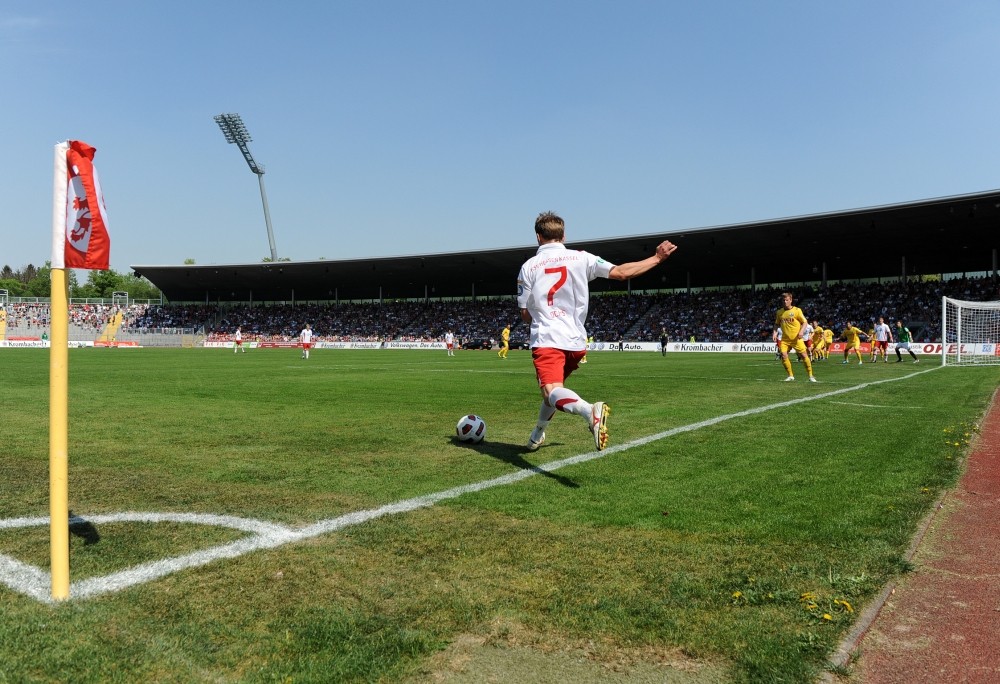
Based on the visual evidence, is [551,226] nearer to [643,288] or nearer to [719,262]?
[719,262]

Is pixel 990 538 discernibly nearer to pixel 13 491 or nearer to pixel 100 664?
pixel 100 664

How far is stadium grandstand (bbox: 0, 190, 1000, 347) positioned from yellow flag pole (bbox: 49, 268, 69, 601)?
4380cm

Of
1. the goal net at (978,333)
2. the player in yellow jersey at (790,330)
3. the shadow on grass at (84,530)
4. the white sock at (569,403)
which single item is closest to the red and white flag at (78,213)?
the shadow on grass at (84,530)

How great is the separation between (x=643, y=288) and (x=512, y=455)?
2493 inches

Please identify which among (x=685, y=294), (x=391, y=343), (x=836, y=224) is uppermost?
(x=836, y=224)

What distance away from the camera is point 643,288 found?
67875mm

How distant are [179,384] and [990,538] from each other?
50.2ft

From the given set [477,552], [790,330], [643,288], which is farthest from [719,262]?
[477,552]

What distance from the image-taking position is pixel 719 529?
3.89 metres

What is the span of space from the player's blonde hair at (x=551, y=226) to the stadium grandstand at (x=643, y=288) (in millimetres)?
39895

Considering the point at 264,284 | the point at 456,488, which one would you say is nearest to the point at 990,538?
the point at 456,488

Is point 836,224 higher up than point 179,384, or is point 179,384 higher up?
point 836,224

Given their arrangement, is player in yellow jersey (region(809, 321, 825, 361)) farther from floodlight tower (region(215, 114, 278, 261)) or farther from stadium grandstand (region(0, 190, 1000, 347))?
floodlight tower (region(215, 114, 278, 261))

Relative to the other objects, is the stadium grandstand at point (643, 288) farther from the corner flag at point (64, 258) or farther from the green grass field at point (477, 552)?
the corner flag at point (64, 258)
